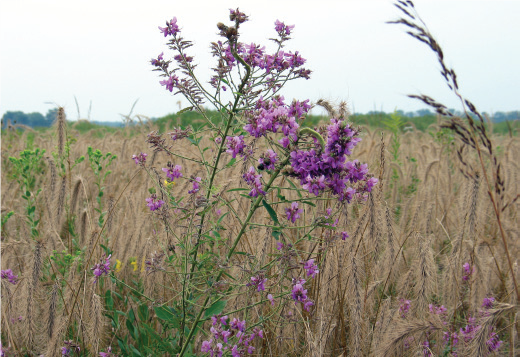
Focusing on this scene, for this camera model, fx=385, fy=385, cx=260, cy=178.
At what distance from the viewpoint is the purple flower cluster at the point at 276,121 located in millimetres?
1272

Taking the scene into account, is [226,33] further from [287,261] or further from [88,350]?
[88,350]

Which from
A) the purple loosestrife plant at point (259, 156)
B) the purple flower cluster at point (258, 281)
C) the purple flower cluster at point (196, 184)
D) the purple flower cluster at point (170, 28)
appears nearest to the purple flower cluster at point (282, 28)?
the purple loosestrife plant at point (259, 156)

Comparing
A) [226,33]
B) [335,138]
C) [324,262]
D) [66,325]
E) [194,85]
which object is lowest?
[66,325]

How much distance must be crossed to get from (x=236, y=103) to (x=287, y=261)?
67cm

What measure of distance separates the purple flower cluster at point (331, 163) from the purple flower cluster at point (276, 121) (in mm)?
72

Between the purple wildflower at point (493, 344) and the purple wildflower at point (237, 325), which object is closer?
the purple wildflower at point (237, 325)

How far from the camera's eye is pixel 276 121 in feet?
4.26

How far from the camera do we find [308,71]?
1.62 meters

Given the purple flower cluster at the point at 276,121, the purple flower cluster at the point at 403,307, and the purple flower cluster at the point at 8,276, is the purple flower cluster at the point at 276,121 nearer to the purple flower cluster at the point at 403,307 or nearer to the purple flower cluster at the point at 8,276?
the purple flower cluster at the point at 403,307

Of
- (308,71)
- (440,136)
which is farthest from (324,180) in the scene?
(440,136)

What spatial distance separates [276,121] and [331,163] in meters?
0.23

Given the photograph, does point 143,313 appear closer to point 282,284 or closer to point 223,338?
point 223,338

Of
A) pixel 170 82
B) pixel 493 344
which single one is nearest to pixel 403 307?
pixel 493 344

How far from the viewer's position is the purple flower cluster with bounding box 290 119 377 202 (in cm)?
123
